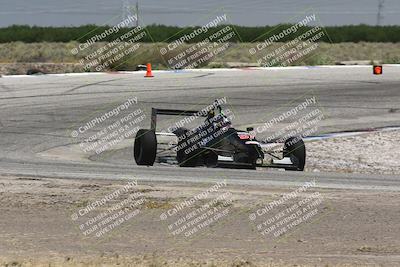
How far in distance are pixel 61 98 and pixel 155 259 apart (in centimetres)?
1486

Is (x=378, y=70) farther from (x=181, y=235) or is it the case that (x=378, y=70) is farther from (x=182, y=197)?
(x=181, y=235)

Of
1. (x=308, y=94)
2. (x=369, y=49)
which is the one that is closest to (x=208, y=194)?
(x=308, y=94)

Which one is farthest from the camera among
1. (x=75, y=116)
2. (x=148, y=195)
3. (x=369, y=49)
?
(x=369, y=49)

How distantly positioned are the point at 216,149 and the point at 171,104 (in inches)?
322

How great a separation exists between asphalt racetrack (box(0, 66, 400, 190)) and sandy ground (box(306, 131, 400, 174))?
1.55 m

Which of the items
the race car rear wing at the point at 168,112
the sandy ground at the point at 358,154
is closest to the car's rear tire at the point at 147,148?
the race car rear wing at the point at 168,112

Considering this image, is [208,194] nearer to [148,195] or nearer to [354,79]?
[148,195]

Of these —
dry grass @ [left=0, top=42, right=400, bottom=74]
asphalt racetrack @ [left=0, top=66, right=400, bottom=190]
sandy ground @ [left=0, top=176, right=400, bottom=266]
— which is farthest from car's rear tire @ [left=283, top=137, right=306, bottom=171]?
dry grass @ [left=0, top=42, right=400, bottom=74]

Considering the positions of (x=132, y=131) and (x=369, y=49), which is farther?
(x=369, y=49)

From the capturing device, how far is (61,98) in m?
21.7

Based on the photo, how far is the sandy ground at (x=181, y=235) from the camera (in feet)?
24.4

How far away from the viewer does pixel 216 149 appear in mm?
13297

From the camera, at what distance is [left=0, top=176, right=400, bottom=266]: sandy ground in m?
7.43

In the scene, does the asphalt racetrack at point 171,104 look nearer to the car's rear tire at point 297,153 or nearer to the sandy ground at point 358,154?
the car's rear tire at point 297,153
